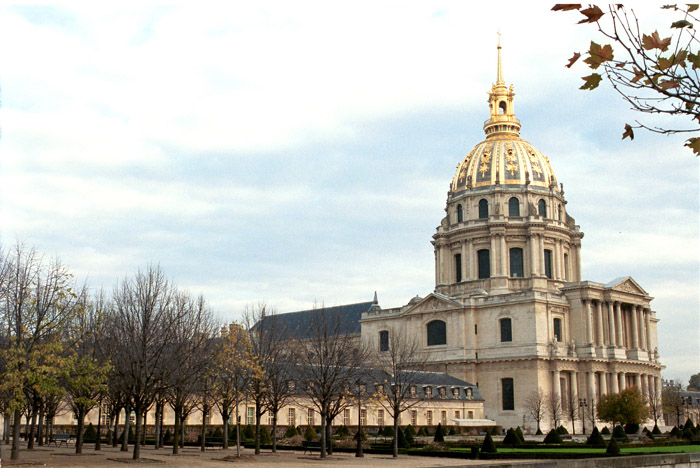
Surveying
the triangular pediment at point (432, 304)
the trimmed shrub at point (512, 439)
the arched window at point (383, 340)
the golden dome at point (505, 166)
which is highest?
the golden dome at point (505, 166)

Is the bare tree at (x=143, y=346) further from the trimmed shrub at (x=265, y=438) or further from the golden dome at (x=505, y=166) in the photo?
the golden dome at (x=505, y=166)

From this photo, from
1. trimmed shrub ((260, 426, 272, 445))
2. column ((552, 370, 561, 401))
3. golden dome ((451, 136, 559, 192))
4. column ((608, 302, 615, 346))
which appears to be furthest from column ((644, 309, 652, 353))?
trimmed shrub ((260, 426, 272, 445))

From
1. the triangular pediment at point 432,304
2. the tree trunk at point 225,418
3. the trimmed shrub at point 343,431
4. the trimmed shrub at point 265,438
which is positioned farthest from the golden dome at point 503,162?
the tree trunk at point 225,418

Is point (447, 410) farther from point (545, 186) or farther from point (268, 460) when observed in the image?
→ point (268, 460)

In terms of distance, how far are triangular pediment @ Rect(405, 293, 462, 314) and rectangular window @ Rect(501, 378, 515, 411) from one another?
10739mm

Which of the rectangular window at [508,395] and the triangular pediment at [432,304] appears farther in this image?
the triangular pediment at [432,304]

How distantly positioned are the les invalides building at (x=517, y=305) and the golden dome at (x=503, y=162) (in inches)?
5.9

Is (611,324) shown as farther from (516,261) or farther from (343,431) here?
(343,431)

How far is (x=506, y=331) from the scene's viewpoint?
296 ft

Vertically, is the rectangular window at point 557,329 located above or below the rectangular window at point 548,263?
below

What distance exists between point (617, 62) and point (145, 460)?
28.1m

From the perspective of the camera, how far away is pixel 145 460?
1260 inches

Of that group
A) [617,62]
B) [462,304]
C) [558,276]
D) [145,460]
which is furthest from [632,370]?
[617,62]

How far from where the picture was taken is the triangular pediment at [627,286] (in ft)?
305
